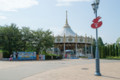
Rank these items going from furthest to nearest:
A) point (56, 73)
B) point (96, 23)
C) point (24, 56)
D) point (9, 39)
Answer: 1. point (9, 39)
2. point (24, 56)
3. point (56, 73)
4. point (96, 23)

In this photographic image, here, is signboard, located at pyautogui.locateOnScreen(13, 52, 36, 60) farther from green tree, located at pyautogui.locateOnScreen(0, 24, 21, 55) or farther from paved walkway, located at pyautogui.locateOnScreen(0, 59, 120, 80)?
paved walkway, located at pyautogui.locateOnScreen(0, 59, 120, 80)

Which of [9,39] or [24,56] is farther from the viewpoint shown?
[9,39]

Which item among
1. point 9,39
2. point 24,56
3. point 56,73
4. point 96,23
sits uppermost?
point 9,39

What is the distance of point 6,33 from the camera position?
119 feet

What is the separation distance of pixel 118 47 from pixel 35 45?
932 inches

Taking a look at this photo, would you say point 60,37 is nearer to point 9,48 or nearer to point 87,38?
point 87,38

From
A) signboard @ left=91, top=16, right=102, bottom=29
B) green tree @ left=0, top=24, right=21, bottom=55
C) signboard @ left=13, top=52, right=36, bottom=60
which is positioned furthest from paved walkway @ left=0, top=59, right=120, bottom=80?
green tree @ left=0, top=24, right=21, bottom=55

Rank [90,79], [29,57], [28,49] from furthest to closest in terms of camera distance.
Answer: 1. [28,49]
2. [29,57]
3. [90,79]

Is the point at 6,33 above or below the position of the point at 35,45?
above

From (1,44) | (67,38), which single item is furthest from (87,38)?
(1,44)

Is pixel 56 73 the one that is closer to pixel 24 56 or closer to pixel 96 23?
pixel 96 23

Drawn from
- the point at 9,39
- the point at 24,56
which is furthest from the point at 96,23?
the point at 9,39

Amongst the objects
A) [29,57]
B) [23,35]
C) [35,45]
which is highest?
[23,35]

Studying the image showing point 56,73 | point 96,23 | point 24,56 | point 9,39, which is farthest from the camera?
point 9,39
